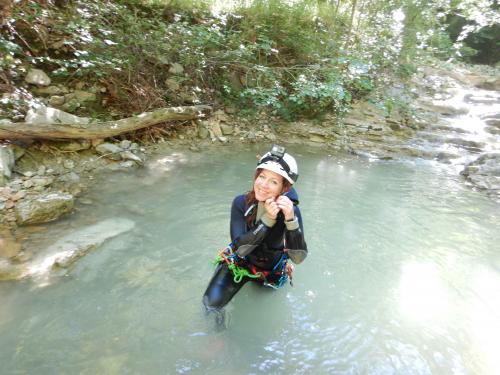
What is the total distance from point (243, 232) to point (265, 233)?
0.30 meters

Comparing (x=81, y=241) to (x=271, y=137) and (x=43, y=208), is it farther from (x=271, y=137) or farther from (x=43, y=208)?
(x=271, y=137)

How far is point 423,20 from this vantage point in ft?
30.5

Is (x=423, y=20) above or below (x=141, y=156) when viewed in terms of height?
above

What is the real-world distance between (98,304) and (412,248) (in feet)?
12.9

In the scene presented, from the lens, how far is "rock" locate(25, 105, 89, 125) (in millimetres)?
5197

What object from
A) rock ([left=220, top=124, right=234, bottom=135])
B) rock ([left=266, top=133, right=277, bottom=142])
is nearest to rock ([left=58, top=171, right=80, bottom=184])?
rock ([left=220, top=124, right=234, bottom=135])

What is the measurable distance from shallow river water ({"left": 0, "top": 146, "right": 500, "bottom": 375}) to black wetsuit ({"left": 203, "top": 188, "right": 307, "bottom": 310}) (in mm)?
280

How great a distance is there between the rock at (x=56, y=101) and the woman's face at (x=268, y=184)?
208 inches

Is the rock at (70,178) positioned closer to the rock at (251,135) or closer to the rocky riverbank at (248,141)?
the rocky riverbank at (248,141)

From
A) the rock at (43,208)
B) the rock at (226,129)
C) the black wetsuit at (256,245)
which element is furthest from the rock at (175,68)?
the black wetsuit at (256,245)

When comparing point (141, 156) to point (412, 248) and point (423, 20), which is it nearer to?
point (412, 248)

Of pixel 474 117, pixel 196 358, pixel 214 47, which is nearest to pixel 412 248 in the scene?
pixel 196 358

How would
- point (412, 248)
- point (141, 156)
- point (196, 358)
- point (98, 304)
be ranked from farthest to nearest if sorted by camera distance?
point (141, 156)
point (412, 248)
point (98, 304)
point (196, 358)

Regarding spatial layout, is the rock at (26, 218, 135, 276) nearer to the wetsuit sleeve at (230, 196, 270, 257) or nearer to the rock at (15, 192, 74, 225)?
the rock at (15, 192, 74, 225)
